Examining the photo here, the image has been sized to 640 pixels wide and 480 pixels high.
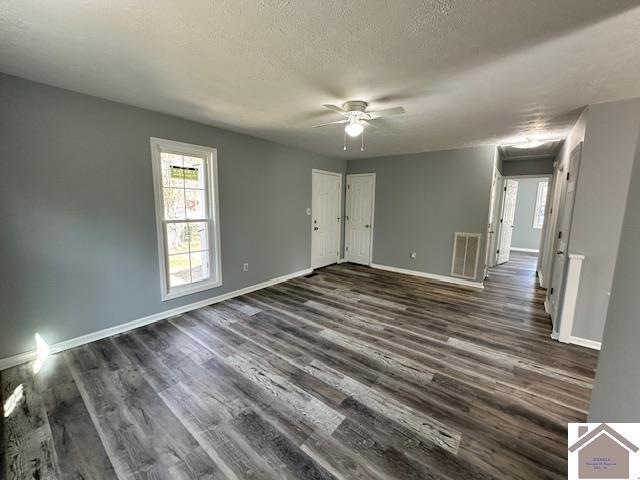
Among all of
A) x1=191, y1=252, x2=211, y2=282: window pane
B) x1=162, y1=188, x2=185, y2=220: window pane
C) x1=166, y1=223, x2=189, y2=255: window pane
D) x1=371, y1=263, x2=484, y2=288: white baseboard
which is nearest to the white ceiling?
x1=162, y1=188, x2=185, y2=220: window pane

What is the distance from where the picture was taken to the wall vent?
15.2 feet

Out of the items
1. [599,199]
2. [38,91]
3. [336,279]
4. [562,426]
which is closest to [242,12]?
[38,91]

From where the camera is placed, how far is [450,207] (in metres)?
4.85

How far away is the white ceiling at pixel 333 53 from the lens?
1.38 m

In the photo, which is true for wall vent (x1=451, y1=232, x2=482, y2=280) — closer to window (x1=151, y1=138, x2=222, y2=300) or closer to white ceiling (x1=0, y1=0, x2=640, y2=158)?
white ceiling (x1=0, y1=0, x2=640, y2=158)

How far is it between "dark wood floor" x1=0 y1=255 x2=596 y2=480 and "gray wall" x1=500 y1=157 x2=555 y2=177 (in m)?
3.68

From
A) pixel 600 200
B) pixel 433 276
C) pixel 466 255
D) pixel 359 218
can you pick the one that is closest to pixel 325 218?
pixel 359 218

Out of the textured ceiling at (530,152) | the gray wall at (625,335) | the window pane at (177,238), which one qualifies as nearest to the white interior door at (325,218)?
the window pane at (177,238)

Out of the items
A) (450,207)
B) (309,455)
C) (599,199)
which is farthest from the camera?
(450,207)

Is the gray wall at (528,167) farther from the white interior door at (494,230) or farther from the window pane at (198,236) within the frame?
the window pane at (198,236)

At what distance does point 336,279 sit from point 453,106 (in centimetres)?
338

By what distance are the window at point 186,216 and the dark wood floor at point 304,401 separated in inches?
23.5

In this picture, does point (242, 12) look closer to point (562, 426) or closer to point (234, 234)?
point (234, 234)

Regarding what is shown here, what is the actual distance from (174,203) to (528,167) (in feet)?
22.5
